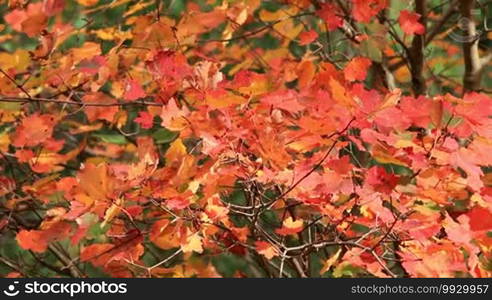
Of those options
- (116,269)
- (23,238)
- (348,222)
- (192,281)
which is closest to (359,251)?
(348,222)

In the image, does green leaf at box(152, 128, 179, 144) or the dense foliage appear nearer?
the dense foliage

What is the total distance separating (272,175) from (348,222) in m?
0.31

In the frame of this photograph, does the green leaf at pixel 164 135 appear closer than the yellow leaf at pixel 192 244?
No

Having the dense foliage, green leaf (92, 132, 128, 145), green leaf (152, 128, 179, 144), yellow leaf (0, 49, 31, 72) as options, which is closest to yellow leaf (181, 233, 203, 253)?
the dense foliage

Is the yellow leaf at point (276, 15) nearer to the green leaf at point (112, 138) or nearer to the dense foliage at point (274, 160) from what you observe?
the dense foliage at point (274, 160)

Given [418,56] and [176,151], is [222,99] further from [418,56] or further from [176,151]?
[418,56]

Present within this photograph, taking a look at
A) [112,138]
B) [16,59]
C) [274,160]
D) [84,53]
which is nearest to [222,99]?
[274,160]

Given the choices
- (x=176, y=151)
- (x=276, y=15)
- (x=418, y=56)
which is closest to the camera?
(x=176, y=151)

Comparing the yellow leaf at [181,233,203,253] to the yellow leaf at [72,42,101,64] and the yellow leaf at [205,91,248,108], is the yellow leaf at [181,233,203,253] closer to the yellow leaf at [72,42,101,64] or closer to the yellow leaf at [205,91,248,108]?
the yellow leaf at [205,91,248,108]

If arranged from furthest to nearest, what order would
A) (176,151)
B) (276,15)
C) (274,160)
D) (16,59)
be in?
(276,15) < (16,59) < (176,151) < (274,160)

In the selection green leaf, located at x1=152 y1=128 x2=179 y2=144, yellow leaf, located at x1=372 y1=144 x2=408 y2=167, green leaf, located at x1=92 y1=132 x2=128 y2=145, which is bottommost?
green leaf, located at x1=92 y1=132 x2=128 y2=145

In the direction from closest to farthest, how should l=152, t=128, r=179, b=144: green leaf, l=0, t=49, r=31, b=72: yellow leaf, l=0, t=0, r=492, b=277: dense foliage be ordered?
l=0, t=0, r=492, b=277: dense foliage → l=0, t=49, r=31, b=72: yellow leaf → l=152, t=128, r=179, b=144: green leaf

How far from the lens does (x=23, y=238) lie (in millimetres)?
2359

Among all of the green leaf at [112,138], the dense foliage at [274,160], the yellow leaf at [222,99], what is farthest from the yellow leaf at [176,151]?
the green leaf at [112,138]
